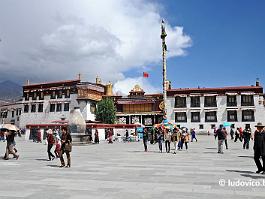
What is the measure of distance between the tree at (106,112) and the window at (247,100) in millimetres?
23760

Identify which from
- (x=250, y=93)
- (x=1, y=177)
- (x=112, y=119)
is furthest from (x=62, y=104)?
(x=1, y=177)

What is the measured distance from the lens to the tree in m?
54.3

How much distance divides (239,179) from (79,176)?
16.8 ft

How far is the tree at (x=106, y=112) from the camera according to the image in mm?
54312

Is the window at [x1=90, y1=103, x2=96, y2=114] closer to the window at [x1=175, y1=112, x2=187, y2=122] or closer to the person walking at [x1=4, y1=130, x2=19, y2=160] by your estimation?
the window at [x1=175, y1=112, x2=187, y2=122]

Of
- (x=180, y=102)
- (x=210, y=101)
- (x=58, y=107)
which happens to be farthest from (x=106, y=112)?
(x=210, y=101)

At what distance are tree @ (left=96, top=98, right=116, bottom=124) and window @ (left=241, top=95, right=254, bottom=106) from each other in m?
23.8

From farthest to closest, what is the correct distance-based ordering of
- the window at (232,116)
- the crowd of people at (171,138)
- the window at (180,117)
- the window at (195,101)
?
1. the window at (180,117)
2. the window at (195,101)
3. the window at (232,116)
4. the crowd of people at (171,138)

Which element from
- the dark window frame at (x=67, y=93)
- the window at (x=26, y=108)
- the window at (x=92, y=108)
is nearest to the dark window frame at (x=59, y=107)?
the dark window frame at (x=67, y=93)

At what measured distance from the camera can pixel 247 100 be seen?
52250 millimetres

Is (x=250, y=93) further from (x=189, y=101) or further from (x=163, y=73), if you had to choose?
(x=163, y=73)

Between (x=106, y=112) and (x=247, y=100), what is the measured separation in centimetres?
2586

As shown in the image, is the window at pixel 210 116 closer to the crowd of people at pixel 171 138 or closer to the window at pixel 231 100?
the window at pixel 231 100

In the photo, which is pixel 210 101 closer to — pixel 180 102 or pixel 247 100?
pixel 180 102
